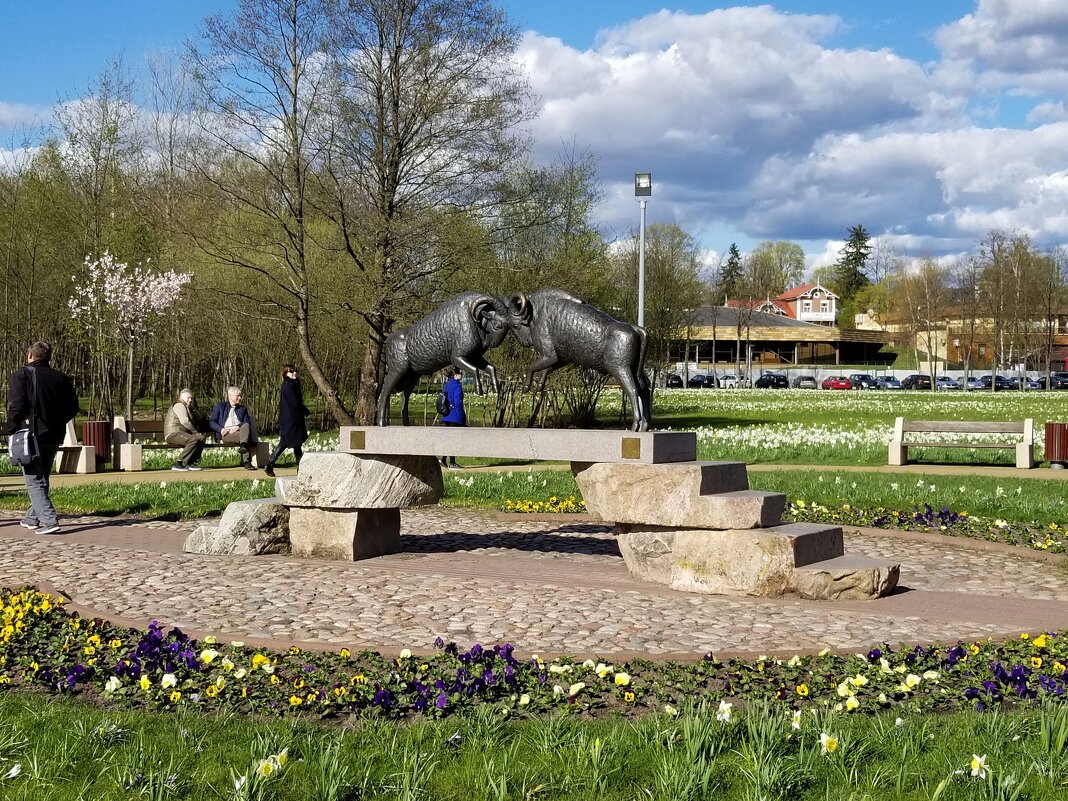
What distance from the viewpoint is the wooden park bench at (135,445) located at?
17750 mm

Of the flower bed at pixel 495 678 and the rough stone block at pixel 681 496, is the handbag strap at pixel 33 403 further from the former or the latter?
the rough stone block at pixel 681 496

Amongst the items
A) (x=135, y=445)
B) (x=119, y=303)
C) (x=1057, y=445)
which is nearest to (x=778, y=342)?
(x=119, y=303)

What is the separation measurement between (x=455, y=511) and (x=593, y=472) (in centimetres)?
473

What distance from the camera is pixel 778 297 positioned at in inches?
5039

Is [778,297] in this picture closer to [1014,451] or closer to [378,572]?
[1014,451]

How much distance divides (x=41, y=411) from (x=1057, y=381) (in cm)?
7653

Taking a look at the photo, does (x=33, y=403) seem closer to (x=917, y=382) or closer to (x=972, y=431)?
(x=972, y=431)

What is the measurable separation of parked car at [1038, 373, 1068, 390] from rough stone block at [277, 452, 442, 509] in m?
72.1

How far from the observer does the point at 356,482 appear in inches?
365

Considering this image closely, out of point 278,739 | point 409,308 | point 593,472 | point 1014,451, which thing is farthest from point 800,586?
point 409,308

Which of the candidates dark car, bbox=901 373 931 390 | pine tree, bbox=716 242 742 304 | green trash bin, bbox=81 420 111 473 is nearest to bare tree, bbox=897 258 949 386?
dark car, bbox=901 373 931 390

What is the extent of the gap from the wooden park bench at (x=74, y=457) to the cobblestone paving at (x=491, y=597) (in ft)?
22.8

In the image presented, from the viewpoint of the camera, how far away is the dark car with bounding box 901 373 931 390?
2918 inches

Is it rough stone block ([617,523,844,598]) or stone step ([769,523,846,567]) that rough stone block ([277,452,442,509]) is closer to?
rough stone block ([617,523,844,598])
